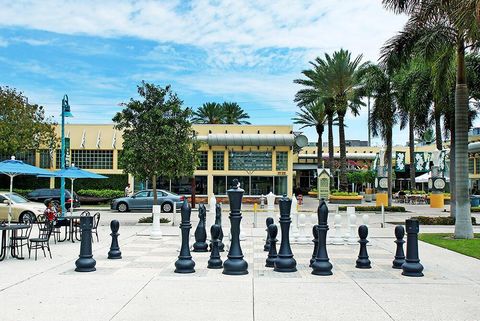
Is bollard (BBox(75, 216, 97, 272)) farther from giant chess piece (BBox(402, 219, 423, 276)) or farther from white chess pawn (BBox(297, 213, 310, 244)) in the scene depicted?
white chess pawn (BBox(297, 213, 310, 244))

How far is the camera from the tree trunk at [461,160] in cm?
1662

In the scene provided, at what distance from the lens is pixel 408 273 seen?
9.55m

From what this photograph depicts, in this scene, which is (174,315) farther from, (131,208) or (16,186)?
(16,186)

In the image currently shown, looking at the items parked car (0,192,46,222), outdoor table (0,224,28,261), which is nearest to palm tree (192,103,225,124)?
parked car (0,192,46,222)

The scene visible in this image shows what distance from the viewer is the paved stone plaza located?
6719 millimetres

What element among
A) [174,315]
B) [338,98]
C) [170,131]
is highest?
[338,98]

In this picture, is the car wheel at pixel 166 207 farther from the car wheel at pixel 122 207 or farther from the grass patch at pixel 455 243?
the grass patch at pixel 455 243

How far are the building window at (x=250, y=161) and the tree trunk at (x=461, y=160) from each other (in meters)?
24.6

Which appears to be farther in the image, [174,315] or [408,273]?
[408,273]

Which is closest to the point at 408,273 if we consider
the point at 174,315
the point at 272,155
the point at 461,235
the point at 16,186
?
the point at 174,315

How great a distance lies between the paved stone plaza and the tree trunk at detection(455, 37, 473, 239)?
16.1 feet

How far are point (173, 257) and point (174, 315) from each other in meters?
5.32

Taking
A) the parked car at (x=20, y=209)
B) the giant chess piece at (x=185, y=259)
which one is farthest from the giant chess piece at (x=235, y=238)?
the parked car at (x=20, y=209)

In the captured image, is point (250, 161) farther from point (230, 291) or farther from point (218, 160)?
point (230, 291)
